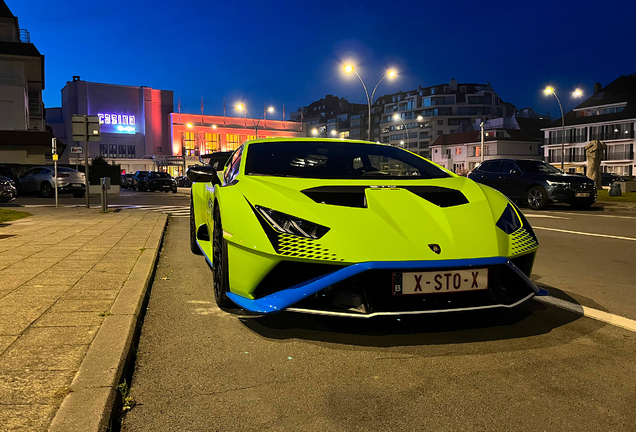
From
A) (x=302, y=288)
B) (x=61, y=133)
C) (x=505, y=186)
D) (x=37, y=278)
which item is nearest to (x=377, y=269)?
(x=302, y=288)

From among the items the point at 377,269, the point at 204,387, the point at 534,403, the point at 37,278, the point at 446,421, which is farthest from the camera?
the point at 37,278

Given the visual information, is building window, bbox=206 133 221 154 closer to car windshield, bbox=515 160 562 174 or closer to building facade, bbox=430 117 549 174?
building facade, bbox=430 117 549 174

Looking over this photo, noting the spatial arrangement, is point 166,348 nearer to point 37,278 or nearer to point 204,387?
point 204,387

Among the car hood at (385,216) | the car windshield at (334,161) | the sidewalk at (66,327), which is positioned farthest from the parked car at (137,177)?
the car hood at (385,216)

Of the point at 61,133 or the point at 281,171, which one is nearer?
the point at 281,171

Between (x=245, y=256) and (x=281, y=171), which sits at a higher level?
(x=281, y=171)

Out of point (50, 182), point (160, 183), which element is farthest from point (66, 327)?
point (160, 183)

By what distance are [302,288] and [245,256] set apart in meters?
0.48

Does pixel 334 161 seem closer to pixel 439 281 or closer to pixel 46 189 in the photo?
pixel 439 281

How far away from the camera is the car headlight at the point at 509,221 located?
3604 mm

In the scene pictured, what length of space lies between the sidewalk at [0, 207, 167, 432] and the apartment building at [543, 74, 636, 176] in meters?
68.0

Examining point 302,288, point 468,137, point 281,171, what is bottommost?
point 302,288

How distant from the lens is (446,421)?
2.43m

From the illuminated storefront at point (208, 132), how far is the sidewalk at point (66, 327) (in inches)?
3374
